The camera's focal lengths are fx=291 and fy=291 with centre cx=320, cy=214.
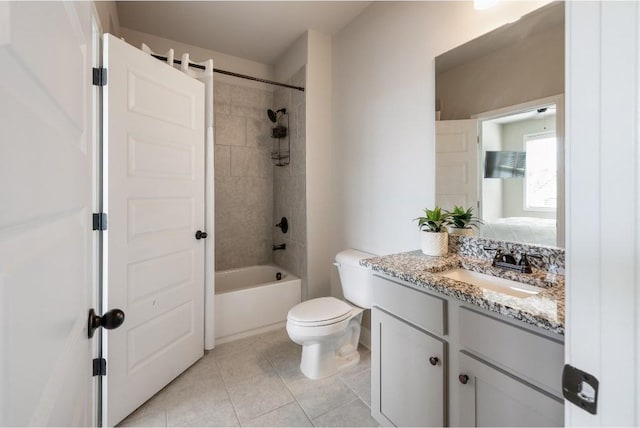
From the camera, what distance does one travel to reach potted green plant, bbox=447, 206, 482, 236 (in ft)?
5.28

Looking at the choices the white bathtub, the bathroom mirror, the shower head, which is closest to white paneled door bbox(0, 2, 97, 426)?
the bathroom mirror

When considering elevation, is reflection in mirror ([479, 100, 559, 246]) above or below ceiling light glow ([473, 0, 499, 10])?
below

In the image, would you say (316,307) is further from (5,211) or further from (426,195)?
(5,211)

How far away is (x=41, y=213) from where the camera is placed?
398mm

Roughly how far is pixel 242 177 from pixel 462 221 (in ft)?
7.35

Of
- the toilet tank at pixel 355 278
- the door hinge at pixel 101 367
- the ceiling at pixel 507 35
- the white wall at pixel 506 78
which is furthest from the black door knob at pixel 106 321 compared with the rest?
the ceiling at pixel 507 35

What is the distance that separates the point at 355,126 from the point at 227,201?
154 cm

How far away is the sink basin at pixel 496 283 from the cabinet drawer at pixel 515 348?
0.27 m

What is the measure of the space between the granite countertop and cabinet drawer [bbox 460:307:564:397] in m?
0.05

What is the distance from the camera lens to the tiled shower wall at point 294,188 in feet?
8.80

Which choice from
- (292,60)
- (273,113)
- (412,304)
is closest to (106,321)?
(412,304)

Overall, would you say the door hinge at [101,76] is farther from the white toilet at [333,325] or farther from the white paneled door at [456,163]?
the white paneled door at [456,163]

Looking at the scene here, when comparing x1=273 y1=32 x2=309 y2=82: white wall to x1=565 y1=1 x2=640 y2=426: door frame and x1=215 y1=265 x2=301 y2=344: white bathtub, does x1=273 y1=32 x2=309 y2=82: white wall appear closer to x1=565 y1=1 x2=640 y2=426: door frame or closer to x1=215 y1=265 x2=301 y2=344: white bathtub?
x1=215 y1=265 x2=301 y2=344: white bathtub

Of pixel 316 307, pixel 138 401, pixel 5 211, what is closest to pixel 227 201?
pixel 316 307
